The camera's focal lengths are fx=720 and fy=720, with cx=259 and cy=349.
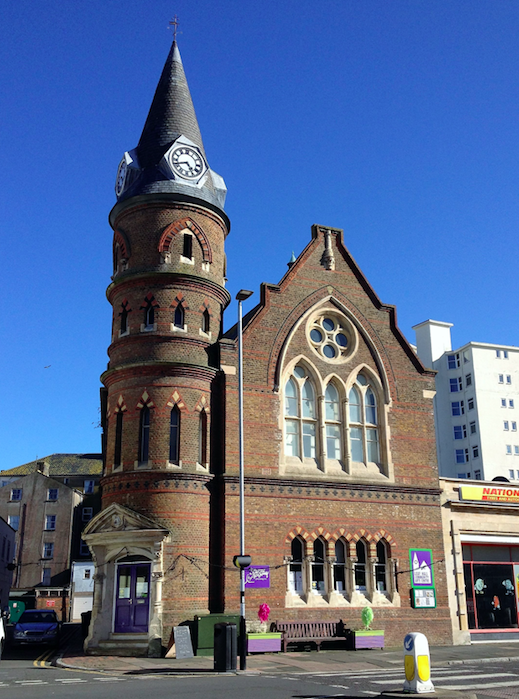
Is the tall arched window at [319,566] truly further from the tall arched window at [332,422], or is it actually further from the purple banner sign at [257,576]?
the tall arched window at [332,422]

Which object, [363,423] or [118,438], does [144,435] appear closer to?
[118,438]

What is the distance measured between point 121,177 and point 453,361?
49.7 meters

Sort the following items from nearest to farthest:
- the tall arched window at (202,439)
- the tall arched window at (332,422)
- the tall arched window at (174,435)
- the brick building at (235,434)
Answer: the brick building at (235,434), the tall arched window at (174,435), the tall arched window at (202,439), the tall arched window at (332,422)

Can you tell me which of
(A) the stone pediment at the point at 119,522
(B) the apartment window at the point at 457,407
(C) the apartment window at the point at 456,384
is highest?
(C) the apartment window at the point at 456,384

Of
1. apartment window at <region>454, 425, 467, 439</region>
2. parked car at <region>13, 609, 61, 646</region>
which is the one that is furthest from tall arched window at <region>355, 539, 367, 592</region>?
apartment window at <region>454, 425, 467, 439</region>

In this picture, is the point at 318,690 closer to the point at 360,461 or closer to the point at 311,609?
the point at 311,609

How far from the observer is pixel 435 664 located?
2125cm

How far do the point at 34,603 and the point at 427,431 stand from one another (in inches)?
1682

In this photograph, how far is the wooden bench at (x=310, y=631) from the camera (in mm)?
24503

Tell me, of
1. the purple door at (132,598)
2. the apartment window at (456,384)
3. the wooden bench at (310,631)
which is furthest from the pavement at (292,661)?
the apartment window at (456,384)

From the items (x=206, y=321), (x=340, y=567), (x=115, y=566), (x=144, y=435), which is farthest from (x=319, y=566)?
(x=206, y=321)

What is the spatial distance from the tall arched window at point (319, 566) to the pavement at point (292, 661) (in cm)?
258

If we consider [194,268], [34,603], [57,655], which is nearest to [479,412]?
[34,603]

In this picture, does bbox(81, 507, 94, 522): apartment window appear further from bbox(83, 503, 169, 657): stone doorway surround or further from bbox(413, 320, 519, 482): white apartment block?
bbox(83, 503, 169, 657): stone doorway surround
